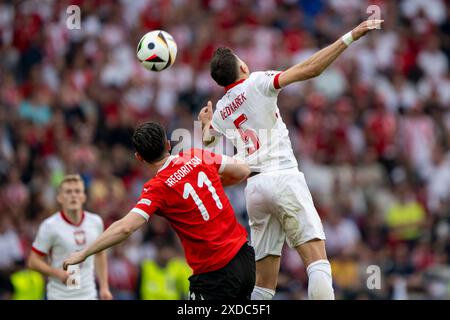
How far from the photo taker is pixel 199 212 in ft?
27.1

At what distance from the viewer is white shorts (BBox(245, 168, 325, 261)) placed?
8.93m

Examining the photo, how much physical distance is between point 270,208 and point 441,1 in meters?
13.3

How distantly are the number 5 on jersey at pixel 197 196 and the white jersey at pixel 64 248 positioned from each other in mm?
3311

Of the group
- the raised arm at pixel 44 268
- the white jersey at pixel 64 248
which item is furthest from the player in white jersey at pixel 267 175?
the white jersey at pixel 64 248

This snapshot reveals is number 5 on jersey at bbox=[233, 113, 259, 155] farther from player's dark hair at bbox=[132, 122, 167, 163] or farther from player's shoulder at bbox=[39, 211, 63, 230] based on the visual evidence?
player's shoulder at bbox=[39, 211, 63, 230]

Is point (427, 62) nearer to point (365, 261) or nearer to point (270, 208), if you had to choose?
point (365, 261)

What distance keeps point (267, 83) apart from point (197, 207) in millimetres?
1361

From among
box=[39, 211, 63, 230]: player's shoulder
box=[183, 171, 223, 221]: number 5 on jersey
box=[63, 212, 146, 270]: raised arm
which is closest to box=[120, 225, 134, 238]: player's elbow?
box=[63, 212, 146, 270]: raised arm

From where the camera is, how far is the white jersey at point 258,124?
9000 millimetres

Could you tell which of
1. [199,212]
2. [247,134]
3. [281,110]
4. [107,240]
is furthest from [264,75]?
[281,110]

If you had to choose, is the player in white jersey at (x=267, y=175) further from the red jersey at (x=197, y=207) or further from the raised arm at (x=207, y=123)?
the red jersey at (x=197, y=207)

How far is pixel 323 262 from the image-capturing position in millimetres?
8828

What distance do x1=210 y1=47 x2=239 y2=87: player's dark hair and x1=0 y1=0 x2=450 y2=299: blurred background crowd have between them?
582 cm
